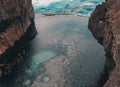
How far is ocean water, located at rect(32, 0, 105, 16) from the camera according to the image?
14838 cm

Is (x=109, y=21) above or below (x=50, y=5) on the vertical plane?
above

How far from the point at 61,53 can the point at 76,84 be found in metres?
21.0

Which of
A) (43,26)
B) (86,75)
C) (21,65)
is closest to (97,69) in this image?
(86,75)

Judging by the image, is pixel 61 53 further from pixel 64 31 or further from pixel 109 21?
pixel 109 21

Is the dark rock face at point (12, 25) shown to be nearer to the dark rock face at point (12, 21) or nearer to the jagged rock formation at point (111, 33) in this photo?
the dark rock face at point (12, 21)

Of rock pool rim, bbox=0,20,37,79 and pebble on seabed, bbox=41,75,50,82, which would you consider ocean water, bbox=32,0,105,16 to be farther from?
pebble on seabed, bbox=41,75,50,82

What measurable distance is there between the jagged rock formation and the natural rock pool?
6.46m

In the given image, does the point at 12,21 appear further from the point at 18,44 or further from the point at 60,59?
the point at 60,59

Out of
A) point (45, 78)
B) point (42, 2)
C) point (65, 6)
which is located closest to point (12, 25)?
point (45, 78)

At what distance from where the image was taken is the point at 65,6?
159 meters

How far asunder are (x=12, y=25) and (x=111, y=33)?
143 feet

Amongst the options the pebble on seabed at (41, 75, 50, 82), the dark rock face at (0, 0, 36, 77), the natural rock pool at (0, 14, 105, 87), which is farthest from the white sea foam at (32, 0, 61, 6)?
the pebble on seabed at (41, 75, 50, 82)

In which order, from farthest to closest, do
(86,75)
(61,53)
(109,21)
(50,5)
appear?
(50,5)
(61,53)
(86,75)
(109,21)

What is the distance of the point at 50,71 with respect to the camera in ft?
277
